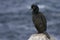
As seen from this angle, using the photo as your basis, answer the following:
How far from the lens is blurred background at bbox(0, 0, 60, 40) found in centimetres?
1955

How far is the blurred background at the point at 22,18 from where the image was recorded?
19547 millimetres

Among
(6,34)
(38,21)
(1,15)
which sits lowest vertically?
(38,21)

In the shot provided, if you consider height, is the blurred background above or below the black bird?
above

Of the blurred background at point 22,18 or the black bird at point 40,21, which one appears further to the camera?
the blurred background at point 22,18

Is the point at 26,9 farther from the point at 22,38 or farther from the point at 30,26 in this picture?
the point at 22,38

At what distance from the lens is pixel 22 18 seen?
22.2m

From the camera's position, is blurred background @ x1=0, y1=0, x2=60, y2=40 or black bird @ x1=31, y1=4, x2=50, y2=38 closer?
black bird @ x1=31, y1=4, x2=50, y2=38

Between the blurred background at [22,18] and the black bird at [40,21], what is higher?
the blurred background at [22,18]

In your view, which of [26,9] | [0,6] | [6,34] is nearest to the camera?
[6,34]

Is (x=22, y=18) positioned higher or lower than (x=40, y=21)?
higher

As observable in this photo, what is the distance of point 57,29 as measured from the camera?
66.3ft

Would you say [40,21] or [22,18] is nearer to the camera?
[40,21]

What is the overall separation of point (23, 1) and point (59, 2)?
2956 millimetres

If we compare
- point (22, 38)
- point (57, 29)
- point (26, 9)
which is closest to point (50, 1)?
point (26, 9)
